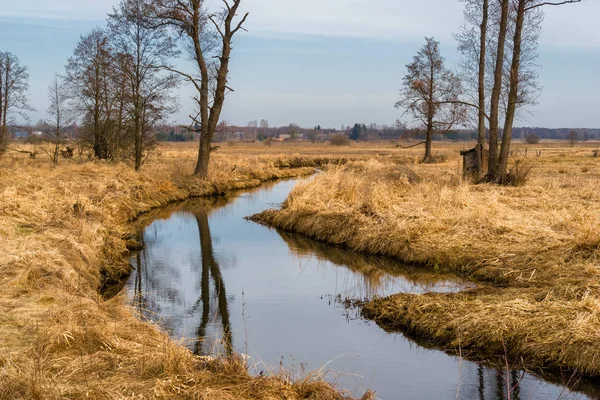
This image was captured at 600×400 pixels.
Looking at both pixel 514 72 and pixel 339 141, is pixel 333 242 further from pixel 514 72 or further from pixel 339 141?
pixel 339 141

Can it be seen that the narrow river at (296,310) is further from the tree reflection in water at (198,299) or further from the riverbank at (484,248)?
the riverbank at (484,248)

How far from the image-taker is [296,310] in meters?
9.12

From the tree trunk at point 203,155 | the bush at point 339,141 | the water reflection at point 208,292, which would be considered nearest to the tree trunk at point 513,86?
the water reflection at point 208,292

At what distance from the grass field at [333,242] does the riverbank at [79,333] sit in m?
0.02

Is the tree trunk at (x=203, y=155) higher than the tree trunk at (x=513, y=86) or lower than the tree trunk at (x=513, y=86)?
lower

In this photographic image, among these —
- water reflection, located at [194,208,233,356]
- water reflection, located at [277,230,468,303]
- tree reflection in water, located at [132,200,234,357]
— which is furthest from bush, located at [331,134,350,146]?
water reflection, located at [277,230,468,303]

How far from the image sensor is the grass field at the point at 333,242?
5.29 metres

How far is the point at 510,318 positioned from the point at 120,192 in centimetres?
1552

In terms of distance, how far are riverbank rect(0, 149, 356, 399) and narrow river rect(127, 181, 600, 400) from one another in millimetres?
638

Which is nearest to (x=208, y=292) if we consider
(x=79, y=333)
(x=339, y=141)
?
(x=79, y=333)

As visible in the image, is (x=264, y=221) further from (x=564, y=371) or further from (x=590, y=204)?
(x=564, y=371)

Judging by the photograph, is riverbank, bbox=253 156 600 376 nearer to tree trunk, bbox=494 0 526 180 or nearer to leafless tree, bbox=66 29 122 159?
tree trunk, bbox=494 0 526 180

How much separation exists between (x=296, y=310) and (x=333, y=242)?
5410mm

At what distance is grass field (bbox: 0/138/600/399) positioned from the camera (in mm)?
5293
